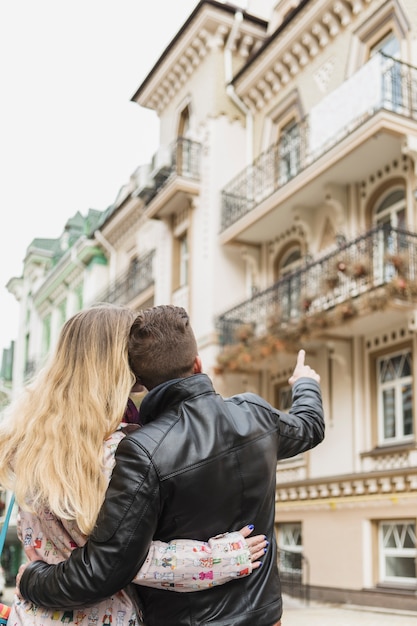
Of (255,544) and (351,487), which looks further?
(351,487)

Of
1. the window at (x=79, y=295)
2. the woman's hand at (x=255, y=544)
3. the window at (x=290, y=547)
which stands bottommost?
the window at (x=290, y=547)

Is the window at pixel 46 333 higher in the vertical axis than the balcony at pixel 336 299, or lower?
higher

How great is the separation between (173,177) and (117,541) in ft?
59.7

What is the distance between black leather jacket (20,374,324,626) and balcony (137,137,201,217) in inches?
700

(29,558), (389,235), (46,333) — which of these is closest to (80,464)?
(29,558)

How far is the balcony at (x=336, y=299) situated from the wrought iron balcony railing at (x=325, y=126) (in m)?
2.13

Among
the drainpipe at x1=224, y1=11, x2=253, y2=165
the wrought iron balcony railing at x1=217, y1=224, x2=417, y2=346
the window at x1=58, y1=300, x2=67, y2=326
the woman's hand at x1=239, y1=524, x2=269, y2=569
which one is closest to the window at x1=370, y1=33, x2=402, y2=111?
the wrought iron balcony railing at x1=217, y1=224, x2=417, y2=346

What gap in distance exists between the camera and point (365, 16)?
52.4 ft

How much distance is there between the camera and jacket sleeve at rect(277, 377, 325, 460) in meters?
2.59

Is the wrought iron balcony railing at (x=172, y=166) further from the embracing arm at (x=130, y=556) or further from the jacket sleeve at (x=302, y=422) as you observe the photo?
the embracing arm at (x=130, y=556)

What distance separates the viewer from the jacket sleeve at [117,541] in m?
2.19

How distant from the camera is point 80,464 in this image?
92.2 inches

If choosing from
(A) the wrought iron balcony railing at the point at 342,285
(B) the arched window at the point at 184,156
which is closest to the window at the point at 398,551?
(A) the wrought iron balcony railing at the point at 342,285

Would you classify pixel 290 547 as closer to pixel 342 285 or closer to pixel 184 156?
pixel 342 285
